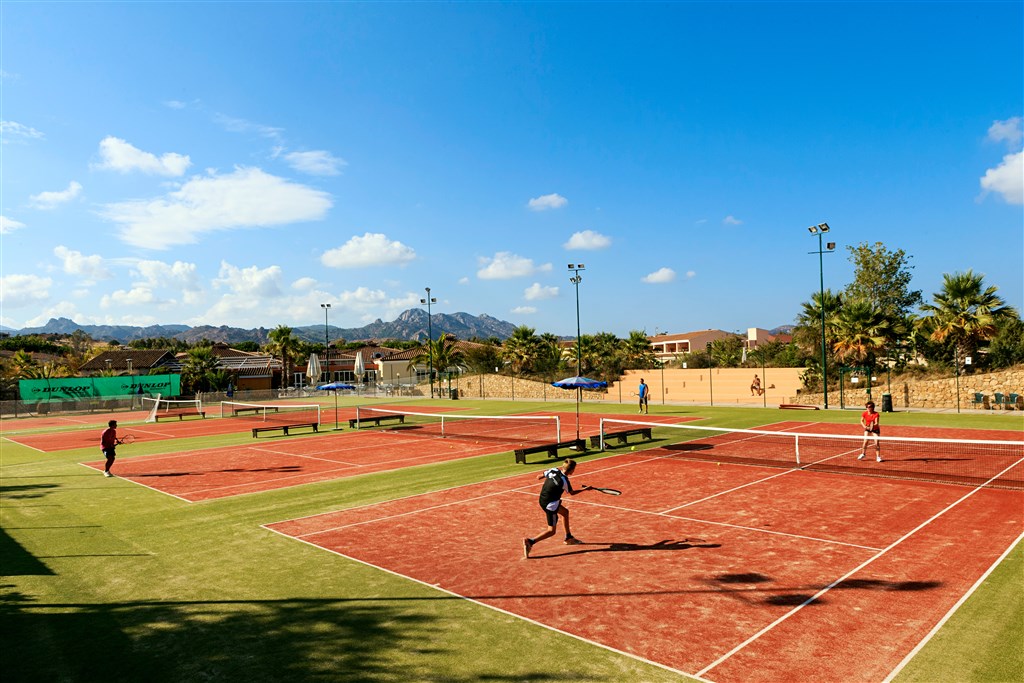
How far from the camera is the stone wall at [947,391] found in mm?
35719

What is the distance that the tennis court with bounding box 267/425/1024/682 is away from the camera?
289 inches

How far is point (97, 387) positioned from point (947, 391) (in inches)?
2603

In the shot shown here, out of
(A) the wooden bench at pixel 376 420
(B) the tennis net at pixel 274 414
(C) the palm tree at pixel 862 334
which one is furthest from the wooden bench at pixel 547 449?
(C) the palm tree at pixel 862 334

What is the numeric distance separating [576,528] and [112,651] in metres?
7.84

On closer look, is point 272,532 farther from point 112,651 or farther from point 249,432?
point 249,432

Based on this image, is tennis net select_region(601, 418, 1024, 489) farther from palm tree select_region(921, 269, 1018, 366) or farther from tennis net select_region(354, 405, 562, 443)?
palm tree select_region(921, 269, 1018, 366)

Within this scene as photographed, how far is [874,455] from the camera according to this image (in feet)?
66.6

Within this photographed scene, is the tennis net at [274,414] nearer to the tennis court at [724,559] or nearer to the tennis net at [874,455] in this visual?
the tennis net at [874,455]

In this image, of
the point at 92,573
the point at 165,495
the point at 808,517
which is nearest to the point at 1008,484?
the point at 808,517

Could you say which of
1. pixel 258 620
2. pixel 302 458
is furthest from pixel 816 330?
pixel 258 620

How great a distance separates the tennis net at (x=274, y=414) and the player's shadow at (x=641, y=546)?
92.1 ft

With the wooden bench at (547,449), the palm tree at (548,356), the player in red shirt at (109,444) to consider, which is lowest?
the wooden bench at (547,449)

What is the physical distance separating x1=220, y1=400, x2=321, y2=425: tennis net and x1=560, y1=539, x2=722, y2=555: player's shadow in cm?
2809

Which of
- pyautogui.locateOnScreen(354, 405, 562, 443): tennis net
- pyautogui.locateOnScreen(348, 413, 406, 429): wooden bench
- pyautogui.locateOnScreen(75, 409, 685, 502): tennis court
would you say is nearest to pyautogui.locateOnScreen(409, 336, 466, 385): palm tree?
pyautogui.locateOnScreen(348, 413, 406, 429): wooden bench
